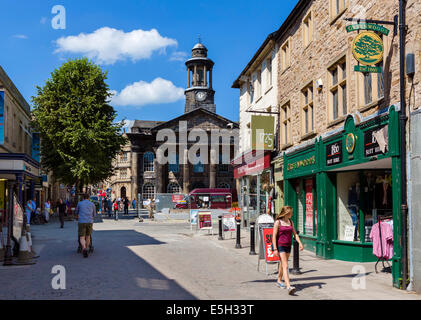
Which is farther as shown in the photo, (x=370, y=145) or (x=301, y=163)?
(x=301, y=163)

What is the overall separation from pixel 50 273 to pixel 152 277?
238cm

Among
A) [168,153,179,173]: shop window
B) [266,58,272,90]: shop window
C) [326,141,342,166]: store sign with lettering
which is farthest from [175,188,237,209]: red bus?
[326,141,342,166]: store sign with lettering

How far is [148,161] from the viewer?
2707 inches

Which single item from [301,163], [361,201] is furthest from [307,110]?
[361,201]

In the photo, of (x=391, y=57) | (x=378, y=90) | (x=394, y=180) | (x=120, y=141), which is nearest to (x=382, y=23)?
(x=391, y=57)

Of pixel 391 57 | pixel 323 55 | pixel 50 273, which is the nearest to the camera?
pixel 391 57

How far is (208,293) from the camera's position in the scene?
8398mm

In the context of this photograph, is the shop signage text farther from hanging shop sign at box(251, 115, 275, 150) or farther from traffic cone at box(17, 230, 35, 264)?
traffic cone at box(17, 230, 35, 264)

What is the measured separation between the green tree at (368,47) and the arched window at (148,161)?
59.8 meters

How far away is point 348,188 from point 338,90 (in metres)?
2.68

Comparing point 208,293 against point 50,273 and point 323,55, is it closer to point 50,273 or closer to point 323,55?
point 50,273

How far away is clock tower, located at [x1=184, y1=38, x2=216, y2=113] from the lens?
67.0 meters

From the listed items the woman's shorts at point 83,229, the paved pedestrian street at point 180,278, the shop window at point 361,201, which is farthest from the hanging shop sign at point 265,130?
the woman's shorts at point 83,229

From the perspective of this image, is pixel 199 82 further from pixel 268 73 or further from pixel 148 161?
pixel 268 73
